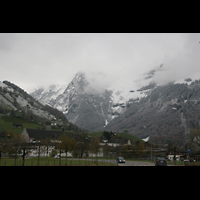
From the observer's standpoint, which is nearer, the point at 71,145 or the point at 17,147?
the point at 17,147
